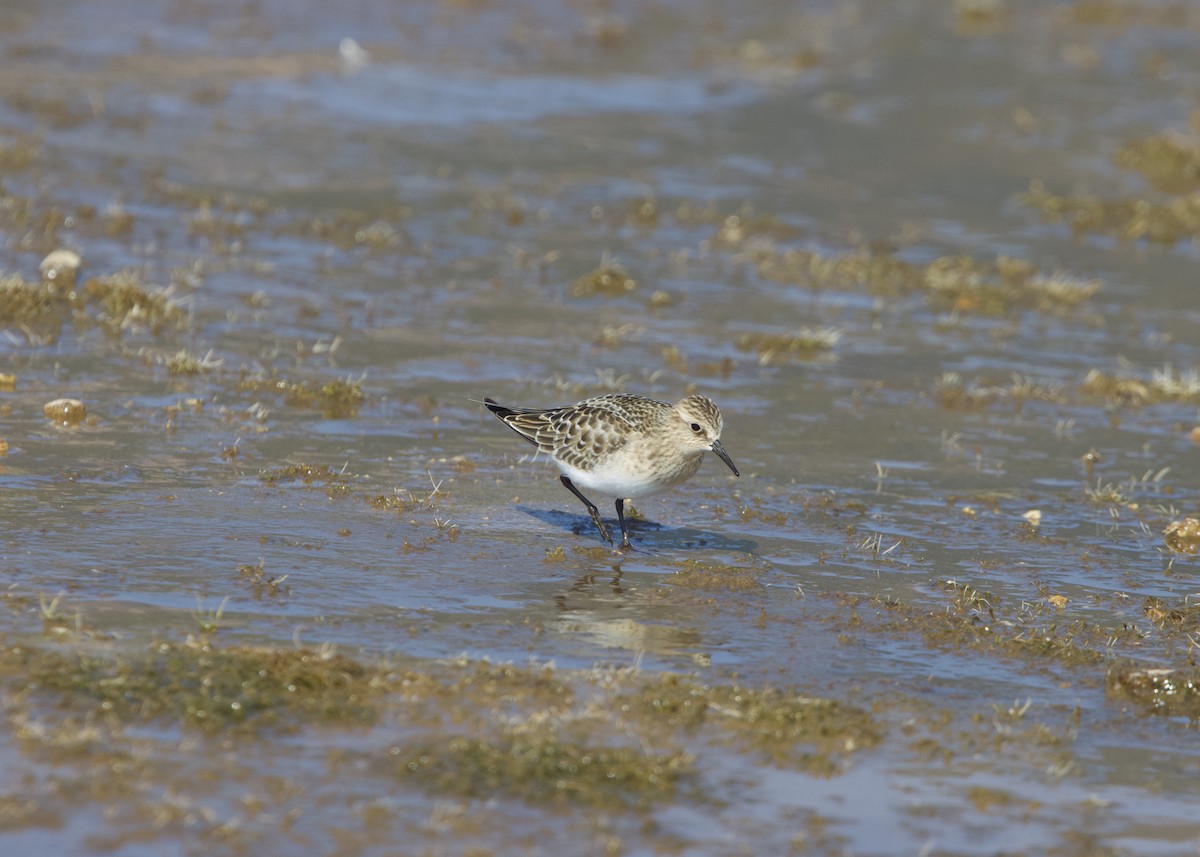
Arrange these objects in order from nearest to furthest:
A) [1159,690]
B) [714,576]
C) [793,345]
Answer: [1159,690]
[714,576]
[793,345]

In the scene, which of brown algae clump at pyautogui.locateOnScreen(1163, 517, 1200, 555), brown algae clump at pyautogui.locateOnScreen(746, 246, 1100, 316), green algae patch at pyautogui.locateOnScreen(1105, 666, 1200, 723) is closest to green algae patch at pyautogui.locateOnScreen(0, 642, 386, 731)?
green algae patch at pyautogui.locateOnScreen(1105, 666, 1200, 723)

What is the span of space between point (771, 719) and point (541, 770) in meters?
1.32

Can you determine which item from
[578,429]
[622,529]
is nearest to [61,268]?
[578,429]

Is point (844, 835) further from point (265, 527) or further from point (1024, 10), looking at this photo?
point (1024, 10)

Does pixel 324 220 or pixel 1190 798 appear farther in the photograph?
pixel 324 220

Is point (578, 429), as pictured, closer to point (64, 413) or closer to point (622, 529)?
point (622, 529)

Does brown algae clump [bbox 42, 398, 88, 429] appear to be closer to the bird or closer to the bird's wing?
the bird's wing

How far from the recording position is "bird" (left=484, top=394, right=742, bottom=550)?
34.2ft

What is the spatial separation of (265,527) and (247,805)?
147 inches

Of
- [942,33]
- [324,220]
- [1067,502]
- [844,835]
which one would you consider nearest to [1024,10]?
[942,33]

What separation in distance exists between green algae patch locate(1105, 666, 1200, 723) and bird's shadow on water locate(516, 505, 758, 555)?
285 centimetres

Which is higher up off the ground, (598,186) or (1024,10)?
(1024,10)

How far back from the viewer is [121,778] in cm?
692

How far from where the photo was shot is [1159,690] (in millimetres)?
8664
